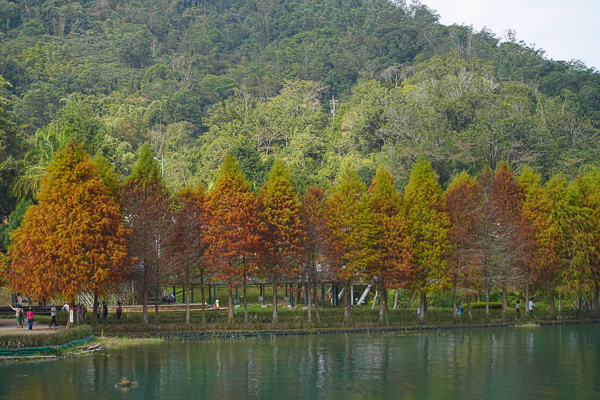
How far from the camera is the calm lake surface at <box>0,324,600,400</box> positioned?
31.1 m

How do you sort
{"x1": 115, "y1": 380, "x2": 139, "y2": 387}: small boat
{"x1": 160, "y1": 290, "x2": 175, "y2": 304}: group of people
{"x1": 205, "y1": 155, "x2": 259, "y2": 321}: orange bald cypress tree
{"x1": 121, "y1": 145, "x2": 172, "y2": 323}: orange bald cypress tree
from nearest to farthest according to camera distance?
1. {"x1": 115, "y1": 380, "x2": 139, "y2": 387}: small boat
2. {"x1": 121, "y1": 145, "x2": 172, "y2": 323}: orange bald cypress tree
3. {"x1": 205, "y1": 155, "x2": 259, "y2": 321}: orange bald cypress tree
4. {"x1": 160, "y1": 290, "x2": 175, "y2": 304}: group of people

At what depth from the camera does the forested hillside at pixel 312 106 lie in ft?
306

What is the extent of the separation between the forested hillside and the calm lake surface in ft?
A: 74.6

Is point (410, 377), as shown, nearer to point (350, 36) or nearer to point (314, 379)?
point (314, 379)

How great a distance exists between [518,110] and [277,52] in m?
97.4

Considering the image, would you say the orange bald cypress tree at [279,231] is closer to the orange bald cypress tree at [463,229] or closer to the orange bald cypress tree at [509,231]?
the orange bald cypress tree at [463,229]

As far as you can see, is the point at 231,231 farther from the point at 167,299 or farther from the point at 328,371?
the point at 328,371

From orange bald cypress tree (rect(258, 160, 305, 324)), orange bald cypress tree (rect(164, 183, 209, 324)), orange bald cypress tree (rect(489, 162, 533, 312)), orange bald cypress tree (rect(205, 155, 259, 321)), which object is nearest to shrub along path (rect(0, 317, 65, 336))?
orange bald cypress tree (rect(164, 183, 209, 324))

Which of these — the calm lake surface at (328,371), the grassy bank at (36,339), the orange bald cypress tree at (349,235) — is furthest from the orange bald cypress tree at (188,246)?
the grassy bank at (36,339)

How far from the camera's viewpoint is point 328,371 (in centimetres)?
3619

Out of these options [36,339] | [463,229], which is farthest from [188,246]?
[463,229]

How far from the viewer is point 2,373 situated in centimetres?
3394

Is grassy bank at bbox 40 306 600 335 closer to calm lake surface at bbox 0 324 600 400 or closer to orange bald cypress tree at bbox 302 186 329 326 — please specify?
orange bald cypress tree at bbox 302 186 329 326

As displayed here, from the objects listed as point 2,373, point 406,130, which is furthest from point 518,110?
point 2,373
